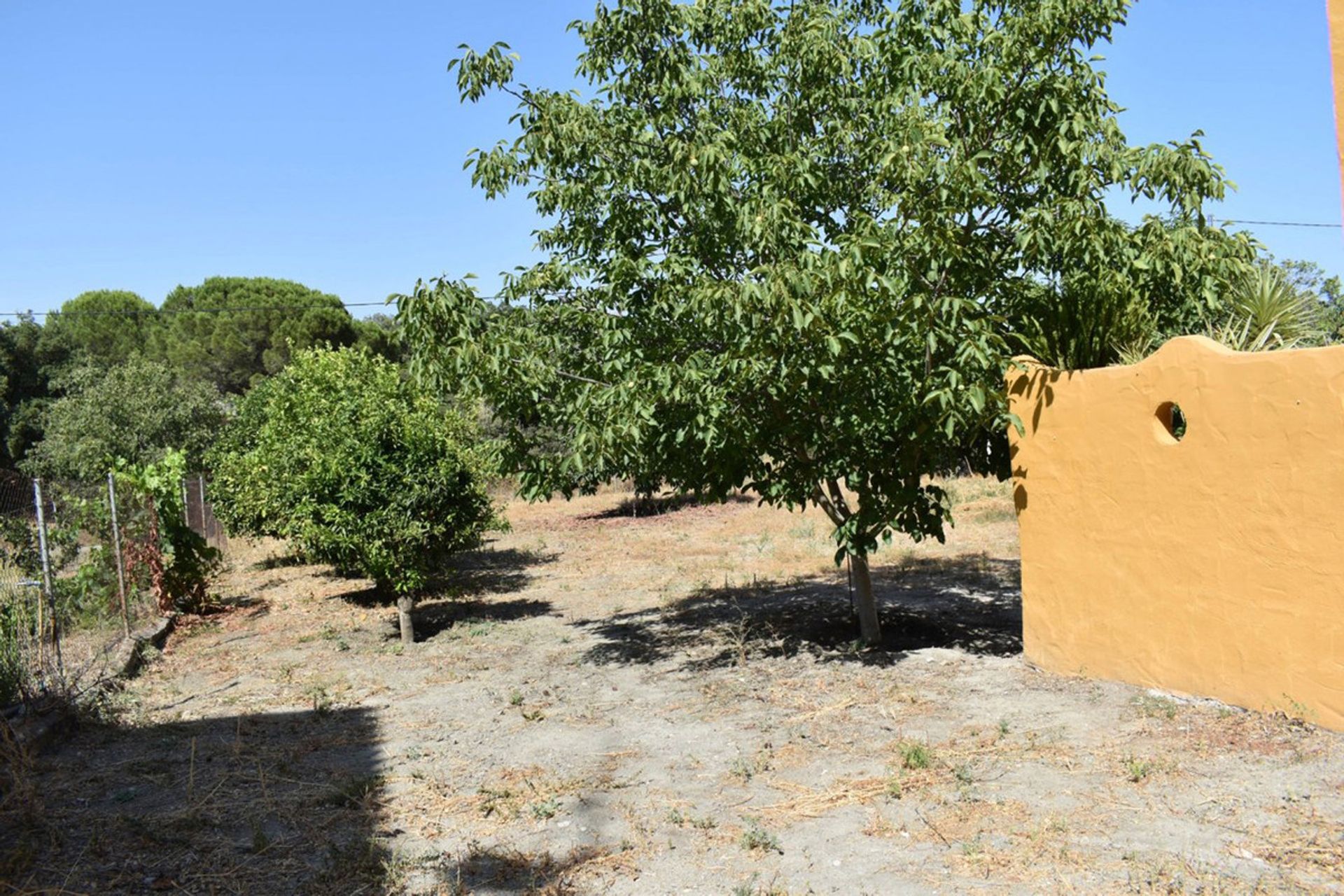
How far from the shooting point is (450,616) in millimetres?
12523

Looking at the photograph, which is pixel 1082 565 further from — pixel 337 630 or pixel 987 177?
pixel 337 630

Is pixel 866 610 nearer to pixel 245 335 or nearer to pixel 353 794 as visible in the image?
pixel 353 794

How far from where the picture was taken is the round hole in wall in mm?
6281

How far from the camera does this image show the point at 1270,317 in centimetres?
659

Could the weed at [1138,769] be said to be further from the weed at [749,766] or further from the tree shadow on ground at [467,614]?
the tree shadow on ground at [467,614]

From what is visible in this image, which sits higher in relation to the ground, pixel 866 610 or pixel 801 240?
Result: pixel 801 240

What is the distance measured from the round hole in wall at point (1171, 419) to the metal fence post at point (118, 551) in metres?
9.88

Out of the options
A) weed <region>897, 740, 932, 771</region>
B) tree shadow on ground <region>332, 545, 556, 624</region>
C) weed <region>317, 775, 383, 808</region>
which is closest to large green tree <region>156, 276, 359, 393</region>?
tree shadow on ground <region>332, 545, 556, 624</region>

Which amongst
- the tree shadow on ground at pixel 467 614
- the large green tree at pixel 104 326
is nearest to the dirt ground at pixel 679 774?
the tree shadow on ground at pixel 467 614

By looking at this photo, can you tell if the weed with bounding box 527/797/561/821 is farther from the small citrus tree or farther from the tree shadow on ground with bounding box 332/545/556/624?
the tree shadow on ground with bounding box 332/545/556/624

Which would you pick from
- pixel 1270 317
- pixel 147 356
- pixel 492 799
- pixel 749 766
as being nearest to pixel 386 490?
pixel 492 799

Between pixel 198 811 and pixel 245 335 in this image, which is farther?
pixel 245 335

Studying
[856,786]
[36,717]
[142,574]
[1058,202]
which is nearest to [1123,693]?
[856,786]

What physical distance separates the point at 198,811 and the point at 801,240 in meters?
5.21
